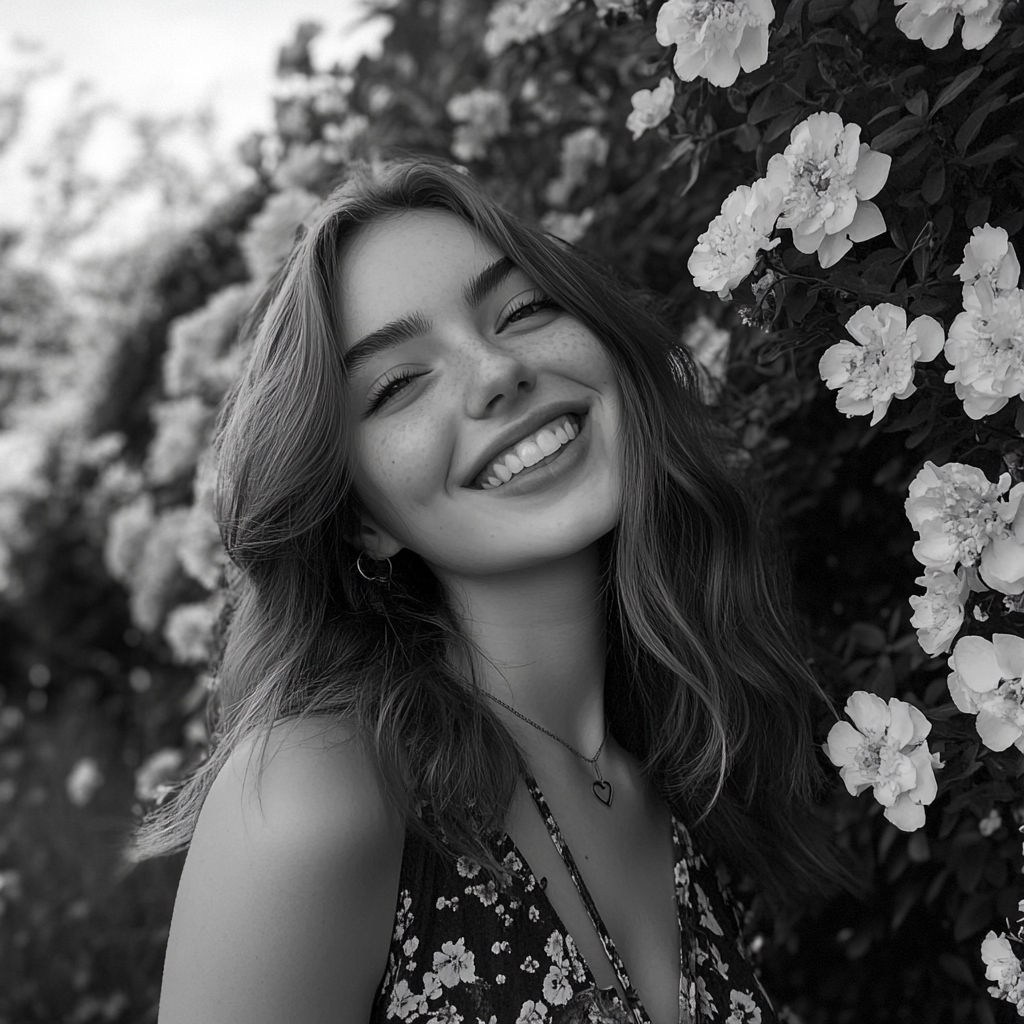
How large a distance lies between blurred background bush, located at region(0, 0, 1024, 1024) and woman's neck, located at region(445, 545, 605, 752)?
15.4 inches

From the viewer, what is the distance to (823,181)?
1145mm

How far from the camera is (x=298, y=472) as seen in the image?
5.13ft

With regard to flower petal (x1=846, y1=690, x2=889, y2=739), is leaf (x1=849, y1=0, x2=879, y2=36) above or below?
above

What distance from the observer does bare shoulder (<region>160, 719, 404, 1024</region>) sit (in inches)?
50.7

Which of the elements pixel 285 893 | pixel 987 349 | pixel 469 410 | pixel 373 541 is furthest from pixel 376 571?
pixel 987 349

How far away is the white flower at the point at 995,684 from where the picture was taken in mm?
1057

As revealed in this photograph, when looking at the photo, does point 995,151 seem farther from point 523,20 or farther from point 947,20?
point 523,20

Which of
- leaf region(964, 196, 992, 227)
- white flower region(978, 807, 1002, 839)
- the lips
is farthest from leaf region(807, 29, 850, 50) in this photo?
white flower region(978, 807, 1002, 839)

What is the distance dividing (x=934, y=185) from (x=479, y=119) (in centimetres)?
147

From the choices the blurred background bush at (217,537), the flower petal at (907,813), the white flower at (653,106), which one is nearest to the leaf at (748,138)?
the blurred background bush at (217,537)

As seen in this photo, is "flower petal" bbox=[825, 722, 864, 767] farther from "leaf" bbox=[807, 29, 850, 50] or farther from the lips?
"leaf" bbox=[807, 29, 850, 50]

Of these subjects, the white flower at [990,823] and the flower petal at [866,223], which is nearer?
the flower petal at [866,223]

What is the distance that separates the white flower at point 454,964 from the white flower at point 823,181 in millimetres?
950

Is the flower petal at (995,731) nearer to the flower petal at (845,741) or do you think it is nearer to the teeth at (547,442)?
the flower petal at (845,741)
